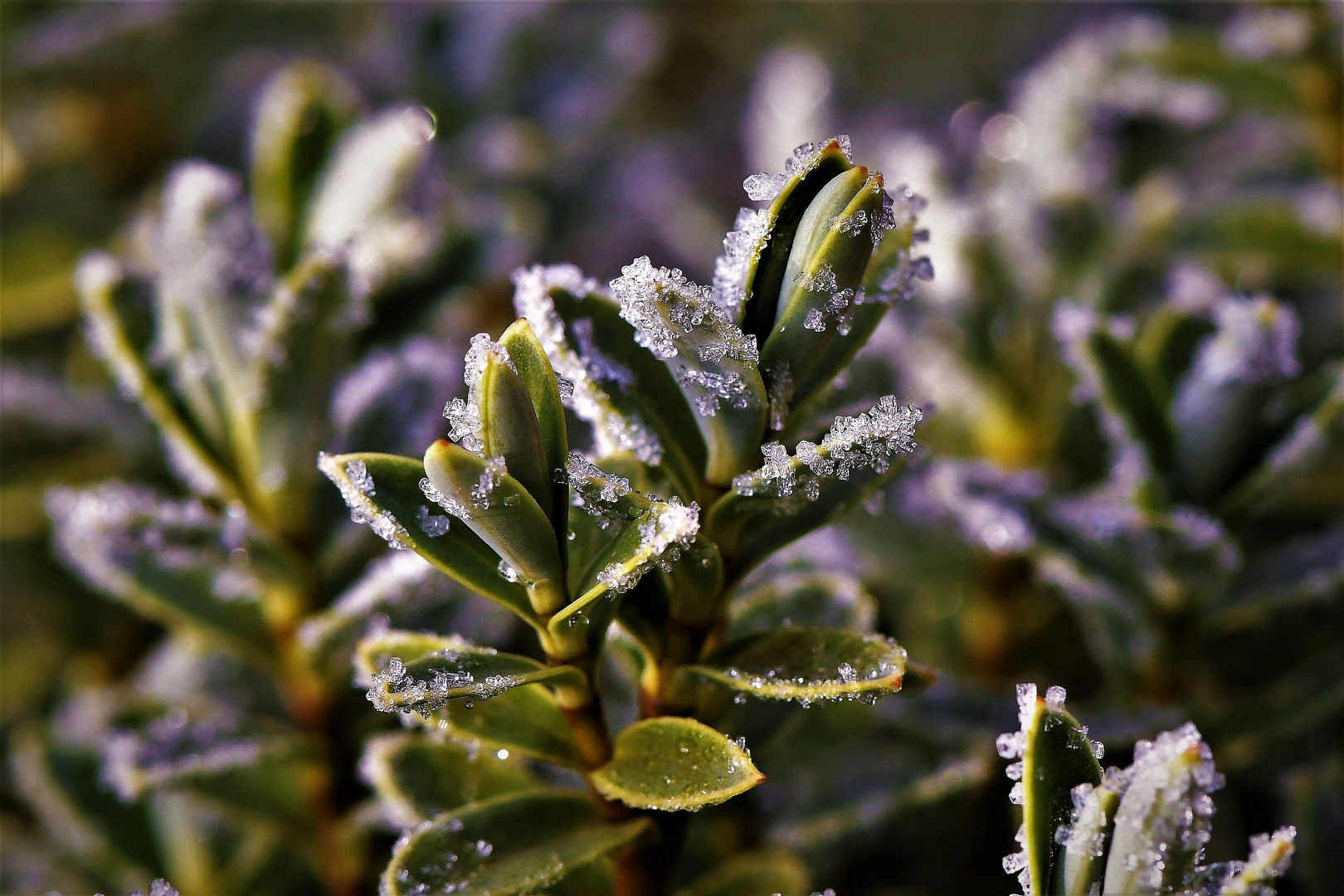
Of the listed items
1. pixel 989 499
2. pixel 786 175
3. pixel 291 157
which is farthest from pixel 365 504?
pixel 291 157

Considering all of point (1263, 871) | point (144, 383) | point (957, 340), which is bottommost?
point (1263, 871)

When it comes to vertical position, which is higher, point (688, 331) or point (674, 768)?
point (688, 331)

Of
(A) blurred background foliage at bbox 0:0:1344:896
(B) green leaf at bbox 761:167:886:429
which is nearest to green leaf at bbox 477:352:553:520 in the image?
(B) green leaf at bbox 761:167:886:429

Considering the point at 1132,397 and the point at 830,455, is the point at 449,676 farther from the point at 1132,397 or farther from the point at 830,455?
the point at 1132,397

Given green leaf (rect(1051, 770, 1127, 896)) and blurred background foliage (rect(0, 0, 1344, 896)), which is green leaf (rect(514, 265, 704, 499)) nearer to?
blurred background foliage (rect(0, 0, 1344, 896))

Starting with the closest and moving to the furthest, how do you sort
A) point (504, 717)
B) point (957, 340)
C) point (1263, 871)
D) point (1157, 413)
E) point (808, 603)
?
point (1263, 871), point (504, 717), point (808, 603), point (1157, 413), point (957, 340)

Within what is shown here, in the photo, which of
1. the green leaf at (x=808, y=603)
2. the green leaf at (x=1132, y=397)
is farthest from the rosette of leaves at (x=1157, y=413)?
the green leaf at (x=808, y=603)
